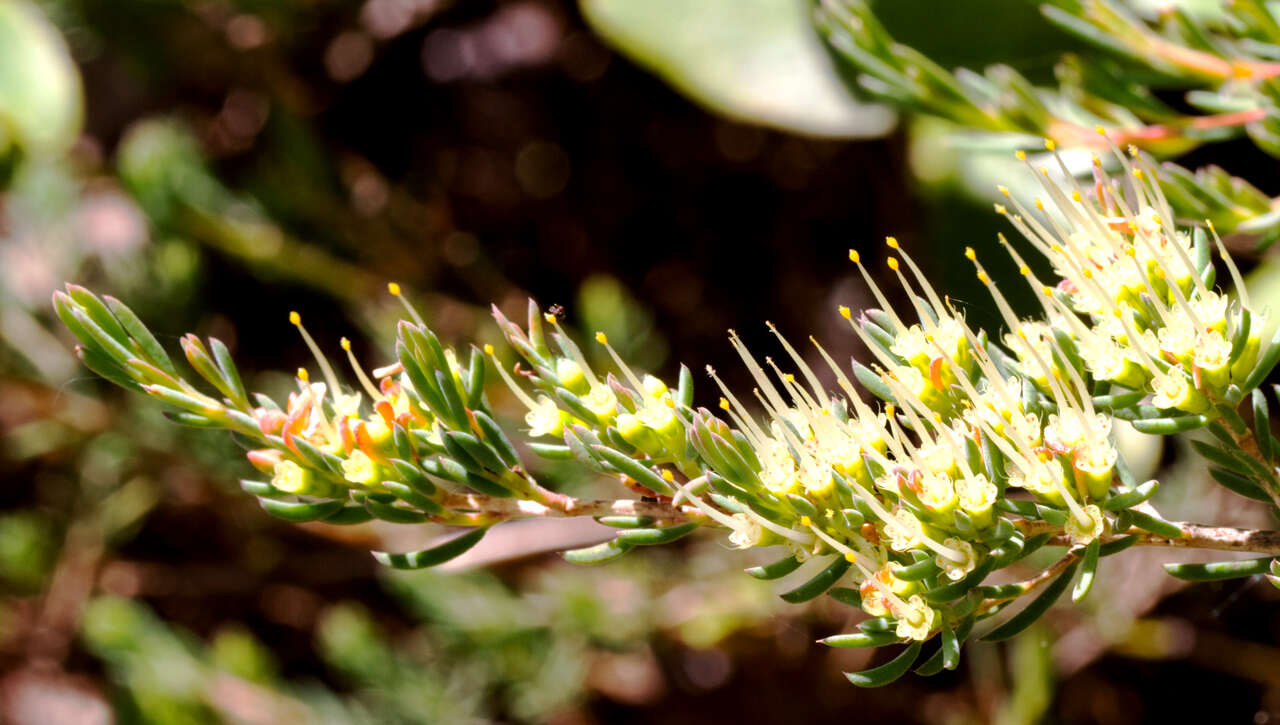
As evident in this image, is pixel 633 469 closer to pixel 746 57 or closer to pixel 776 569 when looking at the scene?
pixel 776 569

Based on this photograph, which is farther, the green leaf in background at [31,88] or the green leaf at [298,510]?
the green leaf in background at [31,88]

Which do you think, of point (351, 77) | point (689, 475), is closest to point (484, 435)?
point (689, 475)

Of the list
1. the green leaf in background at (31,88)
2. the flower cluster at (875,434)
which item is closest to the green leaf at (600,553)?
the flower cluster at (875,434)

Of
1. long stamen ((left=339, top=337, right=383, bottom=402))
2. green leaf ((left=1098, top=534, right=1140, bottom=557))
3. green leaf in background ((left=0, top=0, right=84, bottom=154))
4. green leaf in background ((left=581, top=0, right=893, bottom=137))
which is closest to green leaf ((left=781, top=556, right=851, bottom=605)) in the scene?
green leaf ((left=1098, top=534, right=1140, bottom=557))

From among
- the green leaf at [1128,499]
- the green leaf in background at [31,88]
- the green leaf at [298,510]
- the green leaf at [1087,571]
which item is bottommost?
the green leaf in background at [31,88]

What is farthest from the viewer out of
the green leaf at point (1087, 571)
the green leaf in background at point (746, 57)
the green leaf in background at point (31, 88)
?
the green leaf in background at point (31, 88)

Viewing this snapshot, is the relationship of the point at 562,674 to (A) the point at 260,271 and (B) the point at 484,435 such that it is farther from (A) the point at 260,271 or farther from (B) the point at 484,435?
(B) the point at 484,435

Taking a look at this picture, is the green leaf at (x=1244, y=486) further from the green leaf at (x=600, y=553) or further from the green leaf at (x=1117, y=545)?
the green leaf at (x=600, y=553)
